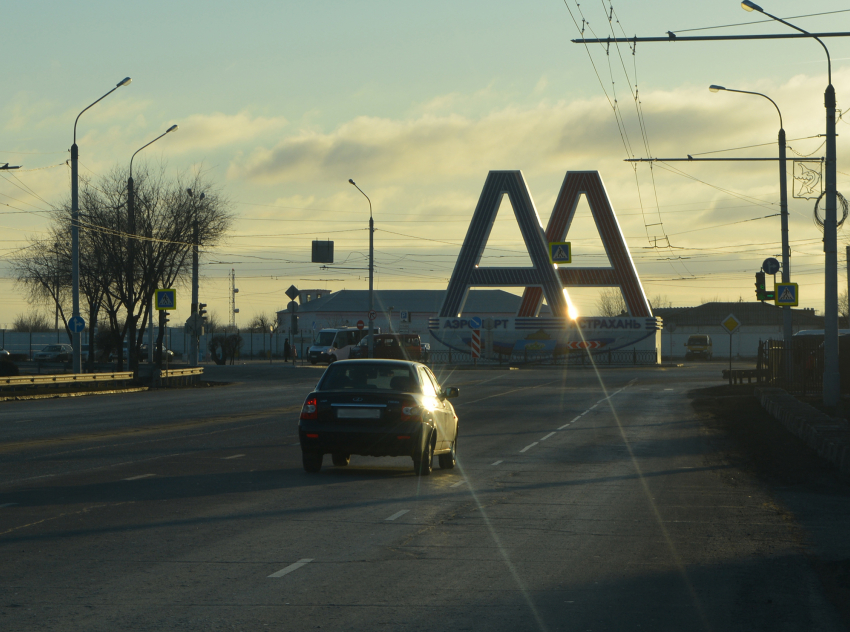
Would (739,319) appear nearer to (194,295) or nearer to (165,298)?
(194,295)

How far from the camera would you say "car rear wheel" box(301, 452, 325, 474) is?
1310cm

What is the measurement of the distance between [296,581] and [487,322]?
58.5 m

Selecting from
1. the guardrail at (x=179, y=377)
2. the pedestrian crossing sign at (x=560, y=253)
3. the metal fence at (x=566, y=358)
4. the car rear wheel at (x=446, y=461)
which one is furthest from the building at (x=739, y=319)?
the car rear wheel at (x=446, y=461)

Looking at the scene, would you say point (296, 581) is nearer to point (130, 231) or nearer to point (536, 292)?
point (130, 231)

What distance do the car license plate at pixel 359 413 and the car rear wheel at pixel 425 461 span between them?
29.4 inches

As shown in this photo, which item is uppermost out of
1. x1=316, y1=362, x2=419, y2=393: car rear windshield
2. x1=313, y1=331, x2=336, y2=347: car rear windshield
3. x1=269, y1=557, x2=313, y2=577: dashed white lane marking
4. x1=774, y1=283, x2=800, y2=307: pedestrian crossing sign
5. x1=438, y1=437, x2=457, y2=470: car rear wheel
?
x1=774, y1=283, x2=800, y2=307: pedestrian crossing sign

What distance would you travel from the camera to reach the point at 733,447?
1706 cm

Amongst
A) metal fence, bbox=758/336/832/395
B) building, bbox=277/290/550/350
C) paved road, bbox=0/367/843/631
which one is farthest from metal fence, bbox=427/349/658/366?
building, bbox=277/290/550/350

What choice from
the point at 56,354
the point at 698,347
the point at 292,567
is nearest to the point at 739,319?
the point at 698,347

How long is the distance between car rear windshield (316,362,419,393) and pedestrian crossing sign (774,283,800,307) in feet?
74.4

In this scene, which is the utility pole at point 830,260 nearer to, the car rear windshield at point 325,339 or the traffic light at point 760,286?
the traffic light at point 760,286

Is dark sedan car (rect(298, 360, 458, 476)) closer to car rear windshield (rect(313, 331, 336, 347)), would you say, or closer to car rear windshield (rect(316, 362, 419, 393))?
car rear windshield (rect(316, 362, 419, 393))

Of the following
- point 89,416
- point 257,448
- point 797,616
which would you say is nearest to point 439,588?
point 797,616

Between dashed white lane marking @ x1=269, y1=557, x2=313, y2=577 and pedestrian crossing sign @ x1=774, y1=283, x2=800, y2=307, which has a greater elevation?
pedestrian crossing sign @ x1=774, y1=283, x2=800, y2=307
